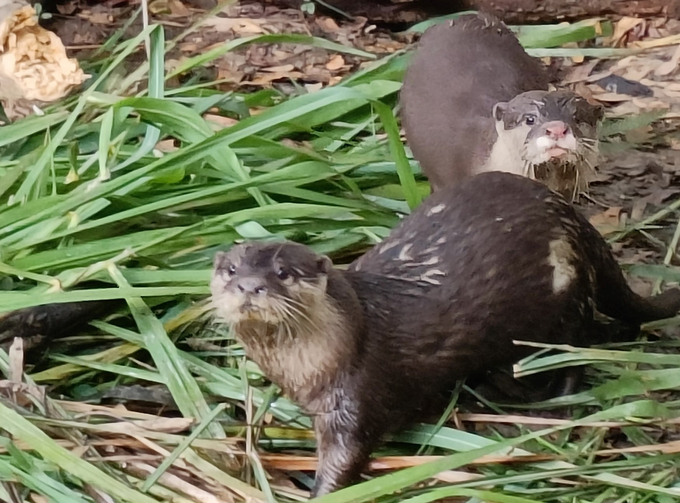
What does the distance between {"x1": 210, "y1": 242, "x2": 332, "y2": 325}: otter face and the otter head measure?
0.62 meters

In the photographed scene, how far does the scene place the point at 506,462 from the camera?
4.74 feet

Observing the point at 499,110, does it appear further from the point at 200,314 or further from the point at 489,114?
the point at 200,314

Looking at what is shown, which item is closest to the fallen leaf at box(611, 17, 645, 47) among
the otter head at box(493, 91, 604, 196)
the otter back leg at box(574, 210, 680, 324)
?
the otter head at box(493, 91, 604, 196)

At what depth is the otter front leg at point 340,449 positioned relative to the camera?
1.42m

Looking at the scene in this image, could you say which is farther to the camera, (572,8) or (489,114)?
(572,8)

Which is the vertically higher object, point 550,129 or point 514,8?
point 550,129

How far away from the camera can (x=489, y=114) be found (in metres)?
2.10

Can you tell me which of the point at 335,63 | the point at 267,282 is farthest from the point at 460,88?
the point at 267,282

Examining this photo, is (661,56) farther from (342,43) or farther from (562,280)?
(562,280)

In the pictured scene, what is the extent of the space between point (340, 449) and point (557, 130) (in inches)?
29.0

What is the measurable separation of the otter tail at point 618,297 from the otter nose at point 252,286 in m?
0.62

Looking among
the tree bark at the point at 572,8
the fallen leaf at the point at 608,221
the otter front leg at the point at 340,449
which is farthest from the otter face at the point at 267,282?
the tree bark at the point at 572,8

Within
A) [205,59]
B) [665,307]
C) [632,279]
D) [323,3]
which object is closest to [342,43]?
[323,3]

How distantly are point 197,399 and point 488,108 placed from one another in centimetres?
96
